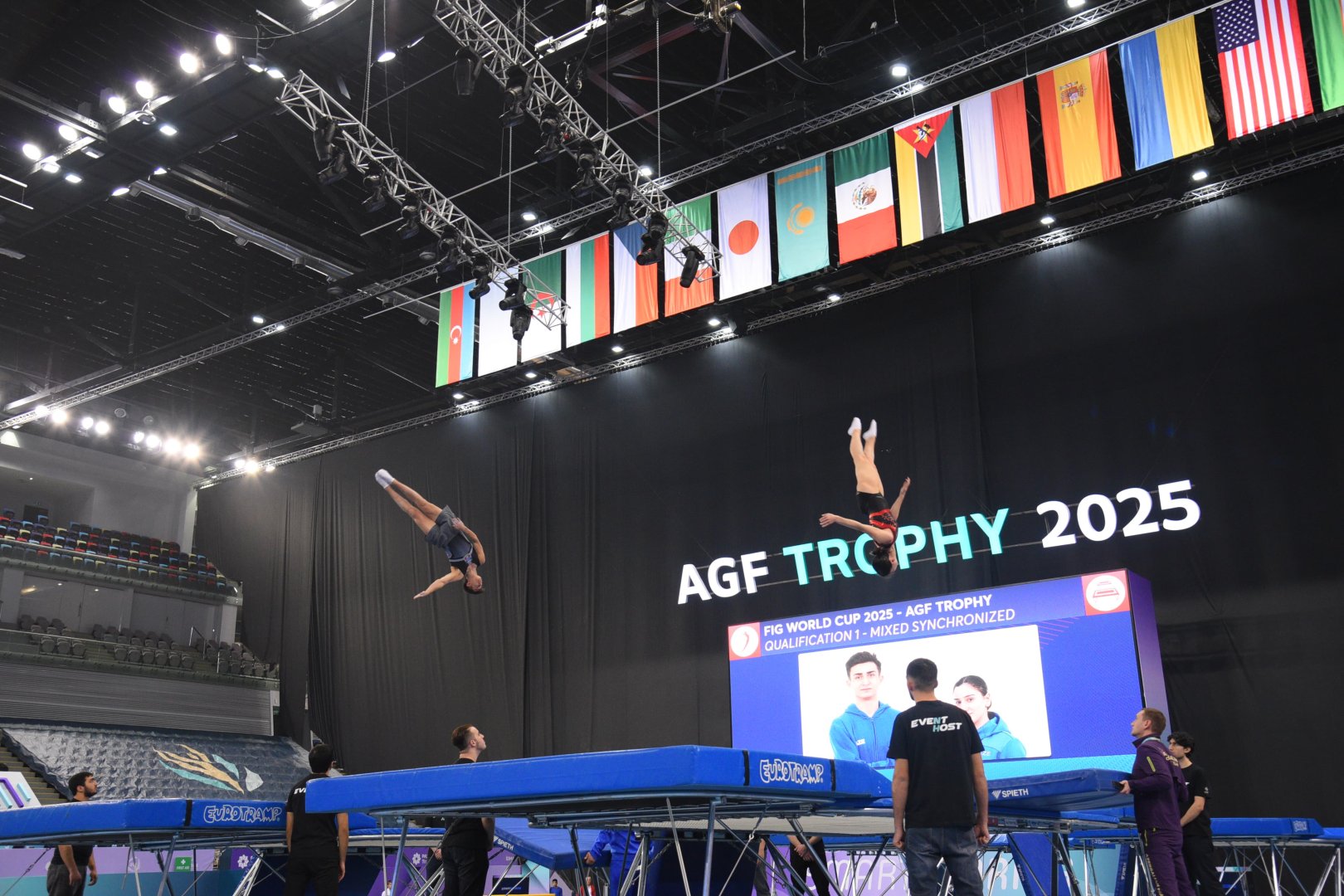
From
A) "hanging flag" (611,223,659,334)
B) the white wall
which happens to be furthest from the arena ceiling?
the white wall

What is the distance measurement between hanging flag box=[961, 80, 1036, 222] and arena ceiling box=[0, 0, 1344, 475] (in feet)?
1.51

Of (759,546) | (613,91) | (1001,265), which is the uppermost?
(613,91)

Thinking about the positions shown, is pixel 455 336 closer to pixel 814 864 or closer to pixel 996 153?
pixel 996 153

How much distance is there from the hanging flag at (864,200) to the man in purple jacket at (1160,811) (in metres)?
6.04

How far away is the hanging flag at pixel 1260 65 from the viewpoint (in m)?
8.97

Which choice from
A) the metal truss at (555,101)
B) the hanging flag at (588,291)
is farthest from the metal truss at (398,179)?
the metal truss at (555,101)

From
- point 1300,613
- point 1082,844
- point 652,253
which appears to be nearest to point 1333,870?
point 1300,613

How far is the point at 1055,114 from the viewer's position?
10000 millimetres

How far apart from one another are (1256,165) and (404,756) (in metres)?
12.8

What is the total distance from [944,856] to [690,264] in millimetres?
7767

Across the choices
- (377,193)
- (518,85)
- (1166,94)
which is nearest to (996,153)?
(1166,94)

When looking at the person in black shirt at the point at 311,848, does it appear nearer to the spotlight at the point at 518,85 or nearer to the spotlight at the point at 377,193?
the spotlight at the point at 518,85

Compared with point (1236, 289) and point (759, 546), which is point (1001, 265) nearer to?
point (1236, 289)

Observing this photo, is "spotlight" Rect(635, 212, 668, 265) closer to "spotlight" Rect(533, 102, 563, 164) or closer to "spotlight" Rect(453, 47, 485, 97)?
"spotlight" Rect(533, 102, 563, 164)
